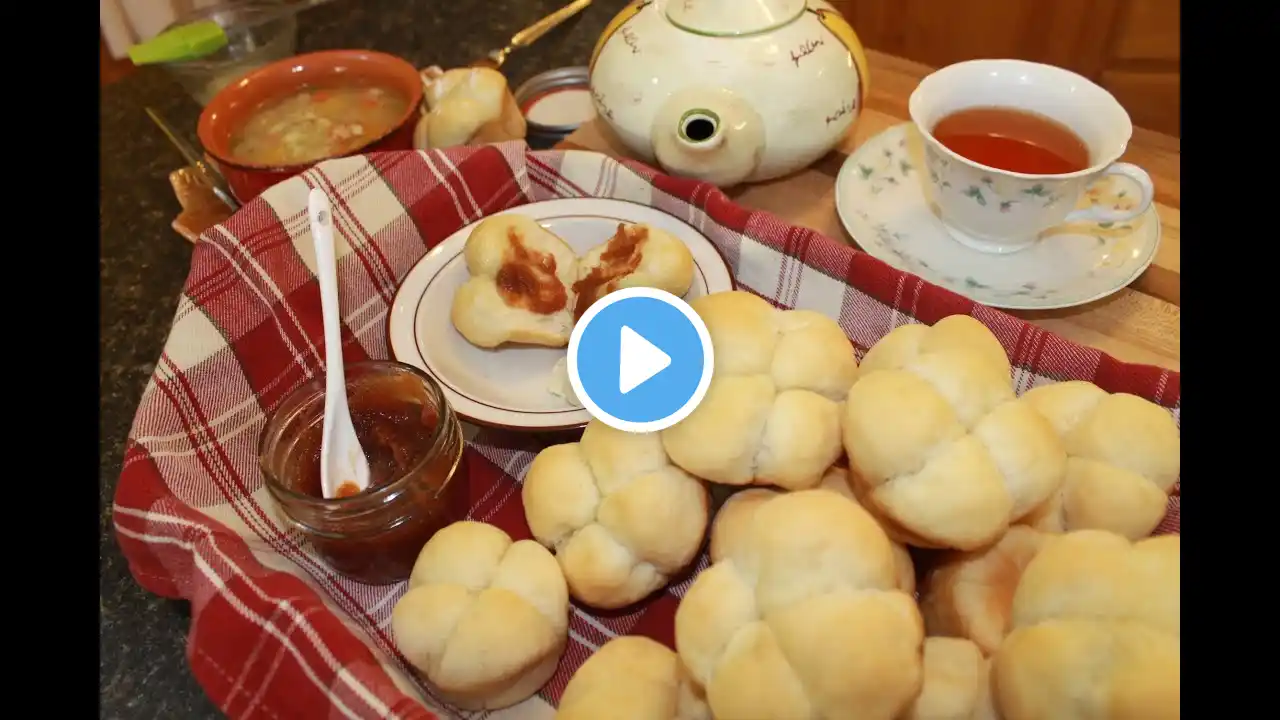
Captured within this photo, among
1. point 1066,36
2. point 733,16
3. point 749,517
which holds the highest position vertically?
point 733,16

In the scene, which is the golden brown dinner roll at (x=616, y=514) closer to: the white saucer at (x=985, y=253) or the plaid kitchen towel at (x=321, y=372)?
the plaid kitchen towel at (x=321, y=372)

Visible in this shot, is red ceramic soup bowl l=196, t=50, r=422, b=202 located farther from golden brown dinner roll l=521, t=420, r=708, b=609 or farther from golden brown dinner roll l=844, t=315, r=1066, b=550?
golden brown dinner roll l=844, t=315, r=1066, b=550

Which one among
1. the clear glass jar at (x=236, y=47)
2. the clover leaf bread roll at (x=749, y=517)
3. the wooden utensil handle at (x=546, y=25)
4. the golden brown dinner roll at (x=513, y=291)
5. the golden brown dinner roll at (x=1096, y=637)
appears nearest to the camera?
the golden brown dinner roll at (x=1096, y=637)

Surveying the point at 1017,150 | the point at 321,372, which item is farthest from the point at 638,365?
the point at 1017,150

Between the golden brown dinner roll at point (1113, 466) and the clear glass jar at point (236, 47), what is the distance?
1.07m

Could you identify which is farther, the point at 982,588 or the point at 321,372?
the point at 321,372

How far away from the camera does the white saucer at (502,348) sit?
64cm

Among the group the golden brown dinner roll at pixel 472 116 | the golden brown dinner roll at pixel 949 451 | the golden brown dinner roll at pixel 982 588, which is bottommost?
the golden brown dinner roll at pixel 982 588

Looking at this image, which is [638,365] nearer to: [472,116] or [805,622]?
[805,622]

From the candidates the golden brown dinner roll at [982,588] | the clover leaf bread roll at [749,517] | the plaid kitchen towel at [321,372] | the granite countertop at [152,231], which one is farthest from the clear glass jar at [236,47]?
the golden brown dinner roll at [982,588]

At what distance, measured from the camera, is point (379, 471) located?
2.01ft

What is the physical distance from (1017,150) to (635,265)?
0.37 m

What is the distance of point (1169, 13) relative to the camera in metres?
1.15

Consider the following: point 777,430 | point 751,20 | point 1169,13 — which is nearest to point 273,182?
point 751,20
